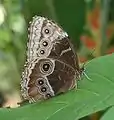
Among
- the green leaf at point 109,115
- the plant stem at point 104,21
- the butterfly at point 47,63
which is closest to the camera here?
the green leaf at point 109,115

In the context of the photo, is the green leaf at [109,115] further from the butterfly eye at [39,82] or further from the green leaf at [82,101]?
the butterfly eye at [39,82]

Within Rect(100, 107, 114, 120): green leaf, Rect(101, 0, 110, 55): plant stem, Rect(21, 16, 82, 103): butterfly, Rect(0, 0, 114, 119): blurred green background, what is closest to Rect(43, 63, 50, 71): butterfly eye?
Rect(21, 16, 82, 103): butterfly

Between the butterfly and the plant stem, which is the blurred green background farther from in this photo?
the butterfly

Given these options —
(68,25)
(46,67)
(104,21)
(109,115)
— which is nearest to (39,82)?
(46,67)

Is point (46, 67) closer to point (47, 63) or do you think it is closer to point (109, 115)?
point (47, 63)

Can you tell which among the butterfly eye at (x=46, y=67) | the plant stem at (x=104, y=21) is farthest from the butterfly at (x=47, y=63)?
the plant stem at (x=104, y=21)

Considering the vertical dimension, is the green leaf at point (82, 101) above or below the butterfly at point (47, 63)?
below

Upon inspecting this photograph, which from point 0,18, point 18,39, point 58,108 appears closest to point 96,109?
point 58,108
